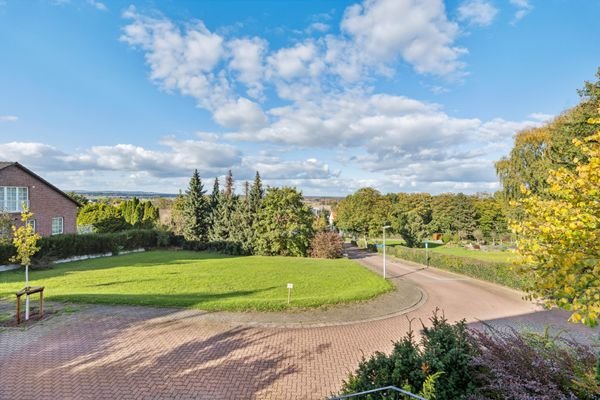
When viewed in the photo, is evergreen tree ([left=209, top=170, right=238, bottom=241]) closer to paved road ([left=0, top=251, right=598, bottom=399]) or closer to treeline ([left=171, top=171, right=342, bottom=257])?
treeline ([left=171, top=171, right=342, bottom=257])

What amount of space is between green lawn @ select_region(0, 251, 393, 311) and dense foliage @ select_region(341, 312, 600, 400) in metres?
7.47

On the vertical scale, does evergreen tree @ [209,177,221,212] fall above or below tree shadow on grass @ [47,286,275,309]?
above

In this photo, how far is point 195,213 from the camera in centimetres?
4059

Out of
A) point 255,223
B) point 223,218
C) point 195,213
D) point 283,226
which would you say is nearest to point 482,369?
point 283,226

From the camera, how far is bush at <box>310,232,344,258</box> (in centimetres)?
3622

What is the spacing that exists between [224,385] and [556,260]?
21.9 feet

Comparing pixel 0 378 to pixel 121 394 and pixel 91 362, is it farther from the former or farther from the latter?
pixel 121 394

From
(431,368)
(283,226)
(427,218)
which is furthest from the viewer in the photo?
(427,218)

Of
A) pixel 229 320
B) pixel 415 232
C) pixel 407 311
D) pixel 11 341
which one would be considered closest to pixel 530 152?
pixel 415 232

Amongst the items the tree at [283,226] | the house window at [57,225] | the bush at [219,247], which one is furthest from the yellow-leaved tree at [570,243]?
the house window at [57,225]

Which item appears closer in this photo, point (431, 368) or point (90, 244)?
point (431, 368)

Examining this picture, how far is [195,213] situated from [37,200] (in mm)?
16322

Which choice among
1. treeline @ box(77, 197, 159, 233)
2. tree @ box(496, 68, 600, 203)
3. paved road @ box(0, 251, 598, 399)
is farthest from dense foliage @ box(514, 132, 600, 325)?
treeline @ box(77, 197, 159, 233)

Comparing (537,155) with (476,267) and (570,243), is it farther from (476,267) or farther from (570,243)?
(570,243)
